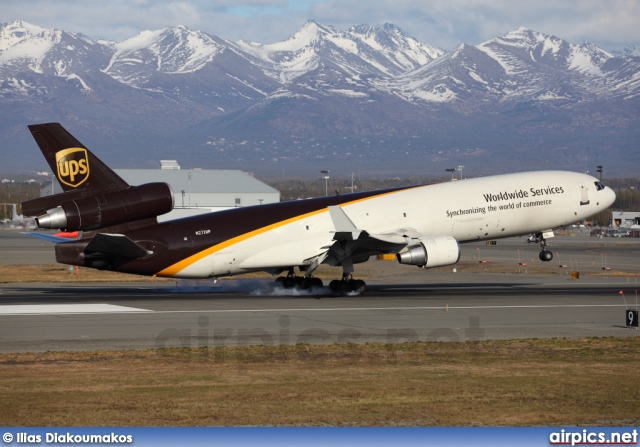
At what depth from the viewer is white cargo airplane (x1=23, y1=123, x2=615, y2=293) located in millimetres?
42344

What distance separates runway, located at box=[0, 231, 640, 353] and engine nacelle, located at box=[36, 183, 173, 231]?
357 centimetres

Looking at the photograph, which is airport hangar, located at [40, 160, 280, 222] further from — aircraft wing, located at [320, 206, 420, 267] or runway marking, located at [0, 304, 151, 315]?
runway marking, located at [0, 304, 151, 315]

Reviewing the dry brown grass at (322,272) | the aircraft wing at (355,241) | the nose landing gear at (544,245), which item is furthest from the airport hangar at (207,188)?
the aircraft wing at (355,241)

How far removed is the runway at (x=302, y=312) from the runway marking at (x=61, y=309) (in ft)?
0.14

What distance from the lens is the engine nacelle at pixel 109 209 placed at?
1597 inches

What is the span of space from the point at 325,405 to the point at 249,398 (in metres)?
1.87

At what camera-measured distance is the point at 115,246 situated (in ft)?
143

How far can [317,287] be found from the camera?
50.3 metres

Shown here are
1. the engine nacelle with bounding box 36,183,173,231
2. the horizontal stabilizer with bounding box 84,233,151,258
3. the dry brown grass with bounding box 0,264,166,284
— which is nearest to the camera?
the engine nacelle with bounding box 36,183,173,231

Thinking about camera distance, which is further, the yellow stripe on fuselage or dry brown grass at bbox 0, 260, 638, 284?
dry brown grass at bbox 0, 260, 638, 284

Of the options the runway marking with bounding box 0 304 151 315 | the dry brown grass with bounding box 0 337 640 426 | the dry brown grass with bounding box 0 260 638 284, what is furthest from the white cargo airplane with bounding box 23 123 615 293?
the dry brown grass with bounding box 0 337 640 426

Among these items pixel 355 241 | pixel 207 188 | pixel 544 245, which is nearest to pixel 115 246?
pixel 355 241

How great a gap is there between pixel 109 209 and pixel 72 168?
2281 millimetres

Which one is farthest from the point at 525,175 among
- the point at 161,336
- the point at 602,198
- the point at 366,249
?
the point at 161,336
